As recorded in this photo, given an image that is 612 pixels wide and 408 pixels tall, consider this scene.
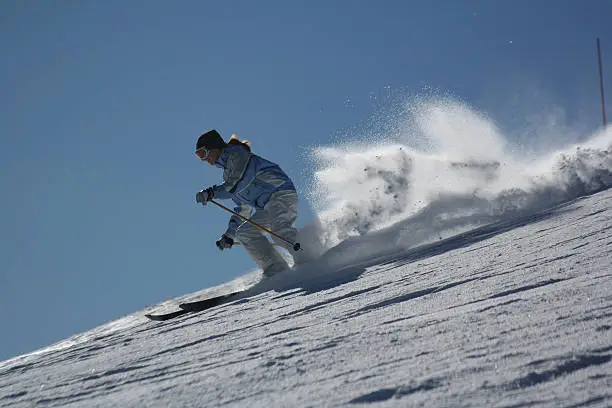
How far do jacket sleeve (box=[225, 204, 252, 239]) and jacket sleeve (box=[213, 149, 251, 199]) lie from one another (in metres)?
0.25

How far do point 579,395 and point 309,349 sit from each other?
1378 mm

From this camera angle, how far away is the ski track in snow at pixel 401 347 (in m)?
1.96

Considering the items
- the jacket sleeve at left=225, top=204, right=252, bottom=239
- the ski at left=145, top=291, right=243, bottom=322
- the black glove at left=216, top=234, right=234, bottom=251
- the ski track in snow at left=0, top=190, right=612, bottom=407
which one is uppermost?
the jacket sleeve at left=225, top=204, right=252, bottom=239

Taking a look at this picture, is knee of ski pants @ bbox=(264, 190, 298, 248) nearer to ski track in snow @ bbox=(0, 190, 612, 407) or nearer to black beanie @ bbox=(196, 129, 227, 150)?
black beanie @ bbox=(196, 129, 227, 150)

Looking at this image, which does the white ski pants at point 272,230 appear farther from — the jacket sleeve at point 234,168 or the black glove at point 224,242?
the jacket sleeve at point 234,168

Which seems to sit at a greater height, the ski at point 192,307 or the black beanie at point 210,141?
the black beanie at point 210,141

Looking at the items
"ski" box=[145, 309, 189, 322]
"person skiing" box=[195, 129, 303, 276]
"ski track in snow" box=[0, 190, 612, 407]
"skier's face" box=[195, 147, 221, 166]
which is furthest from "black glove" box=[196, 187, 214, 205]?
"ski track in snow" box=[0, 190, 612, 407]

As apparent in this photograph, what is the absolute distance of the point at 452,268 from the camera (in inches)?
185

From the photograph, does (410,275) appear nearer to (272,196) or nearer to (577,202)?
(577,202)

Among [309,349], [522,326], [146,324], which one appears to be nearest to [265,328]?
[309,349]

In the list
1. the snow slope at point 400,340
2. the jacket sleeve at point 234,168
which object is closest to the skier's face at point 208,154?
the jacket sleeve at point 234,168

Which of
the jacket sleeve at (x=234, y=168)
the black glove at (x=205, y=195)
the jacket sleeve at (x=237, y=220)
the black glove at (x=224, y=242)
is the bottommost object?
the black glove at (x=224, y=242)

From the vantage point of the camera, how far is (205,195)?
341 inches

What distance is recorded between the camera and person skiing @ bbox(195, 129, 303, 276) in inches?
331
